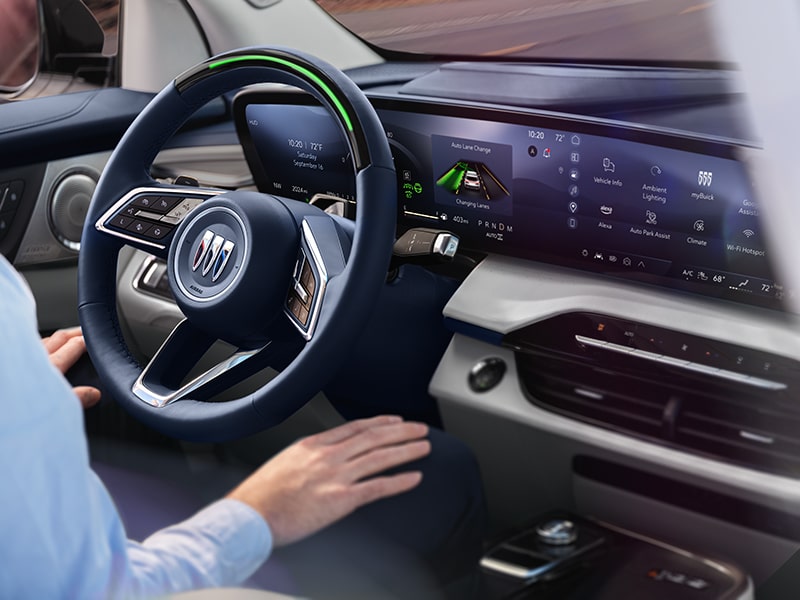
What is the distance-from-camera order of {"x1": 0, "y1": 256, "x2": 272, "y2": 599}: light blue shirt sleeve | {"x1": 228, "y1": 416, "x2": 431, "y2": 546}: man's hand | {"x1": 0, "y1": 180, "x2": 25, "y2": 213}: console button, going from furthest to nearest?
{"x1": 0, "y1": 180, "x2": 25, "y2": 213}: console button
{"x1": 228, "y1": 416, "x2": 431, "y2": 546}: man's hand
{"x1": 0, "y1": 256, "x2": 272, "y2": 599}: light blue shirt sleeve

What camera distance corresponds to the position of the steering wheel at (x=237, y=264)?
1.10 m

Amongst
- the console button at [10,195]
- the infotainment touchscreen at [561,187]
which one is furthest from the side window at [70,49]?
the infotainment touchscreen at [561,187]

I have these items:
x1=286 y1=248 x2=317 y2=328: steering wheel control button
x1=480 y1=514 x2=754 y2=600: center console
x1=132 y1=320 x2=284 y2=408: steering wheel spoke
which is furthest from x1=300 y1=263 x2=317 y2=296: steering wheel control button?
x1=480 y1=514 x2=754 y2=600: center console

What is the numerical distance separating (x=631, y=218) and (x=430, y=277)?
13.4 inches

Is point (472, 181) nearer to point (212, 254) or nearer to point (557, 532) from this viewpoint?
point (212, 254)

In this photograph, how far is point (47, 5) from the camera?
6.51 feet

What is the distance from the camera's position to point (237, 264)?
117 cm

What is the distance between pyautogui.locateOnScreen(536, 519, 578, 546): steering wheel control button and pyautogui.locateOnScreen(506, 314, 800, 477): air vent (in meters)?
0.17

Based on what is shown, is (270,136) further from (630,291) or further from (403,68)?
(630,291)

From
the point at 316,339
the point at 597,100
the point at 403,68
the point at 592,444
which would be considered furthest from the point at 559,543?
the point at 403,68

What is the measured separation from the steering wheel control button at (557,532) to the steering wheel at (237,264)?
1.58 feet

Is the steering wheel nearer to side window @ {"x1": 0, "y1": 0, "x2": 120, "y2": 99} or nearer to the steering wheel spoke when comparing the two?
the steering wheel spoke

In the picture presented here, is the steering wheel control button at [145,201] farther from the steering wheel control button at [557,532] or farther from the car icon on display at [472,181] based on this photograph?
the steering wheel control button at [557,532]

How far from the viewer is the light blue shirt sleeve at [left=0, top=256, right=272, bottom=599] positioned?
0.66 meters
